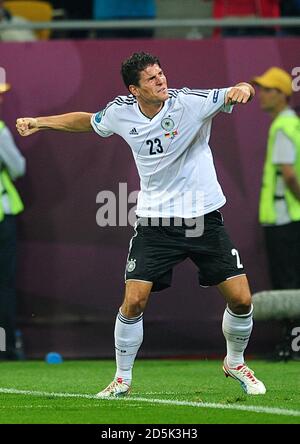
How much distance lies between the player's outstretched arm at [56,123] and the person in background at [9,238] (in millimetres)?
3187

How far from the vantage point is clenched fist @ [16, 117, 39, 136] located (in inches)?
324

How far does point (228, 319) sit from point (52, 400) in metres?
1.30

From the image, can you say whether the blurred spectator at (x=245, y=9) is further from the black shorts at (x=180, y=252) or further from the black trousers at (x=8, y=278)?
the black shorts at (x=180, y=252)

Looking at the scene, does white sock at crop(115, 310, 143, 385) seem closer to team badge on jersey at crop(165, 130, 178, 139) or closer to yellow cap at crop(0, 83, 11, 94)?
team badge on jersey at crop(165, 130, 178, 139)

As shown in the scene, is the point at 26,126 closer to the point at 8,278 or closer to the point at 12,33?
the point at 8,278

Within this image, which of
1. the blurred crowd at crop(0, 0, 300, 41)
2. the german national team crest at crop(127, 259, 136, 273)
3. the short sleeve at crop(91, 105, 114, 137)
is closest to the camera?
the german national team crest at crop(127, 259, 136, 273)

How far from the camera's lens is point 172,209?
26.9ft

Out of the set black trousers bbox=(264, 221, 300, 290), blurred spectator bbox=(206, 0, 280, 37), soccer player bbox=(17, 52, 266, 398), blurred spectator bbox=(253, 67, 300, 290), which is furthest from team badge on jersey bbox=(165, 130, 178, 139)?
blurred spectator bbox=(206, 0, 280, 37)

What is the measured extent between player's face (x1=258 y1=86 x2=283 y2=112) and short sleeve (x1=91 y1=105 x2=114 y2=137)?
11.5ft

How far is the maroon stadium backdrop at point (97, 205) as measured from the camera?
1200 cm

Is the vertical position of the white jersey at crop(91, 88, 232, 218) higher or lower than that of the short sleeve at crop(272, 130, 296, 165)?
higher

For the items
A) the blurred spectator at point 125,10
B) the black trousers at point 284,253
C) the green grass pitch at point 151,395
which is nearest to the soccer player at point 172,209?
the green grass pitch at point 151,395
